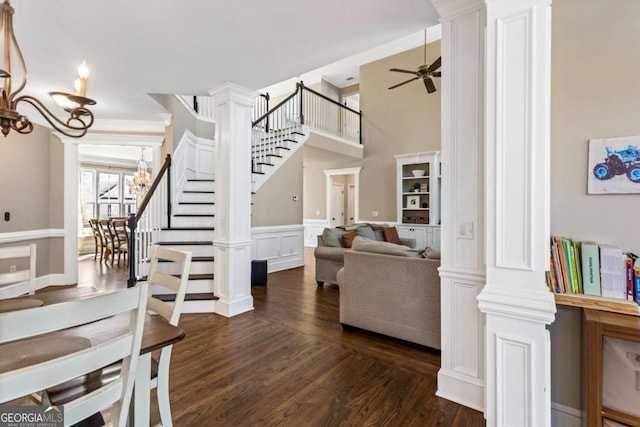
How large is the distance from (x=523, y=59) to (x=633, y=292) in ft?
4.13

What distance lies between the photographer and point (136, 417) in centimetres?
125

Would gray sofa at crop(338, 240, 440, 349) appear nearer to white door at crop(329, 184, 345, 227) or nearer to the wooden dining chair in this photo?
the wooden dining chair

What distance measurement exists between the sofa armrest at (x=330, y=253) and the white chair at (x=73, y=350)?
3.74 meters

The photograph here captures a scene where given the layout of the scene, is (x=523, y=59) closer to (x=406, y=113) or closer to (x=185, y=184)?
(x=185, y=184)

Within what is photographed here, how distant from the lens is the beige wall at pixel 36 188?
433 centimetres

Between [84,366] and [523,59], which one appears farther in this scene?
[523,59]

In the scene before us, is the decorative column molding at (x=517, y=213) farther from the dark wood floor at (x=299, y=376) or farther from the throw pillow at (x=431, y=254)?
the throw pillow at (x=431, y=254)

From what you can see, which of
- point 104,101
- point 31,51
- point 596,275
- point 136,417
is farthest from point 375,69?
point 136,417

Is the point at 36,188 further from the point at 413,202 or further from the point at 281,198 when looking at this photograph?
the point at 413,202

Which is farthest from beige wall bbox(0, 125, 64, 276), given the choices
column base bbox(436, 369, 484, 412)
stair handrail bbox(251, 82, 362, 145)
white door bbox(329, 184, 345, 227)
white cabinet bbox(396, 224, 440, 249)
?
white cabinet bbox(396, 224, 440, 249)

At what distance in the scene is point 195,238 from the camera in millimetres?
4492

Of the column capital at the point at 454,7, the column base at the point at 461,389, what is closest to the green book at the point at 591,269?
the column base at the point at 461,389

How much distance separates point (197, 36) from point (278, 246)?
Answer: 4244mm

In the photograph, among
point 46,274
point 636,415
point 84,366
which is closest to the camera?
point 84,366
